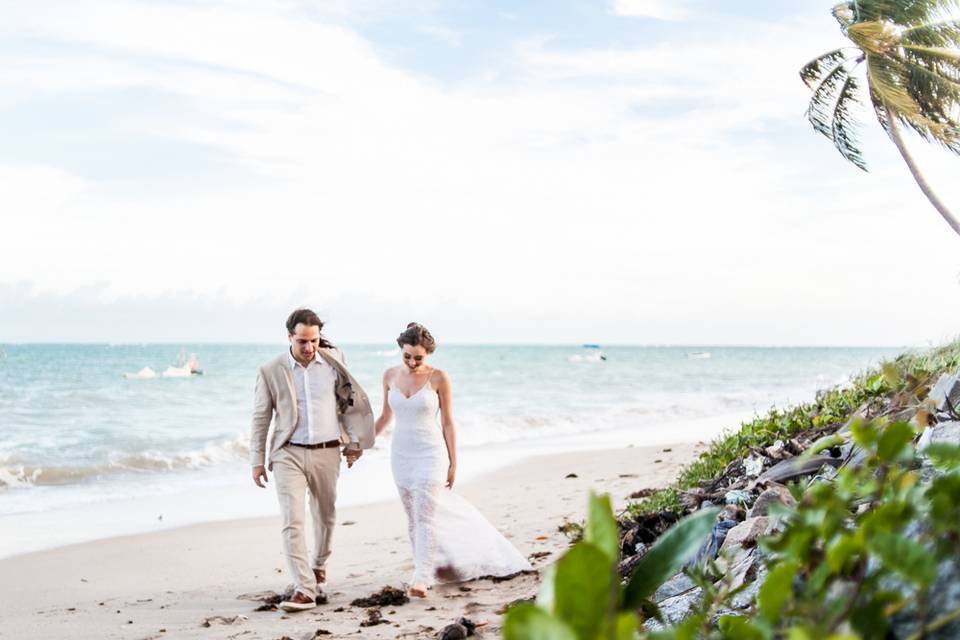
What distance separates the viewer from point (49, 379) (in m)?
48.8

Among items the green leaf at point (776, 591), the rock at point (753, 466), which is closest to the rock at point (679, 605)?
the rock at point (753, 466)

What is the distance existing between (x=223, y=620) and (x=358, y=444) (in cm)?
173

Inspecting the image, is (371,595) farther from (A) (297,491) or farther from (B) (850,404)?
(B) (850,404)

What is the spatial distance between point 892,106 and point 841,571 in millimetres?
19970

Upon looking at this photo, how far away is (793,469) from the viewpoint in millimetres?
5453

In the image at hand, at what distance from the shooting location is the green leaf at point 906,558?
980 millimetres

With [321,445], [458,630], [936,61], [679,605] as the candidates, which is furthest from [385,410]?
[936,61]

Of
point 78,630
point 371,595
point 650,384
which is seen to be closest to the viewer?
point 78,630

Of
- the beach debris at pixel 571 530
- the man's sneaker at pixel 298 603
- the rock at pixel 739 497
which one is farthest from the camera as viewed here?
the beach debris at pixel 571 530

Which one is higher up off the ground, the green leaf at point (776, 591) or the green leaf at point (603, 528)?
the green leaf at point (603, 528)

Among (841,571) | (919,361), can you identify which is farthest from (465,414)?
(841,571)

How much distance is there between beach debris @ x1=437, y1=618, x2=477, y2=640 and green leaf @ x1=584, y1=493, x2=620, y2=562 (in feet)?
15.7

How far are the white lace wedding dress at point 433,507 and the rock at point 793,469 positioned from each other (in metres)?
2.48

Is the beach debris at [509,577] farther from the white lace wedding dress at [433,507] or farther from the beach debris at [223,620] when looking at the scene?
the beach debris at [223,620]
